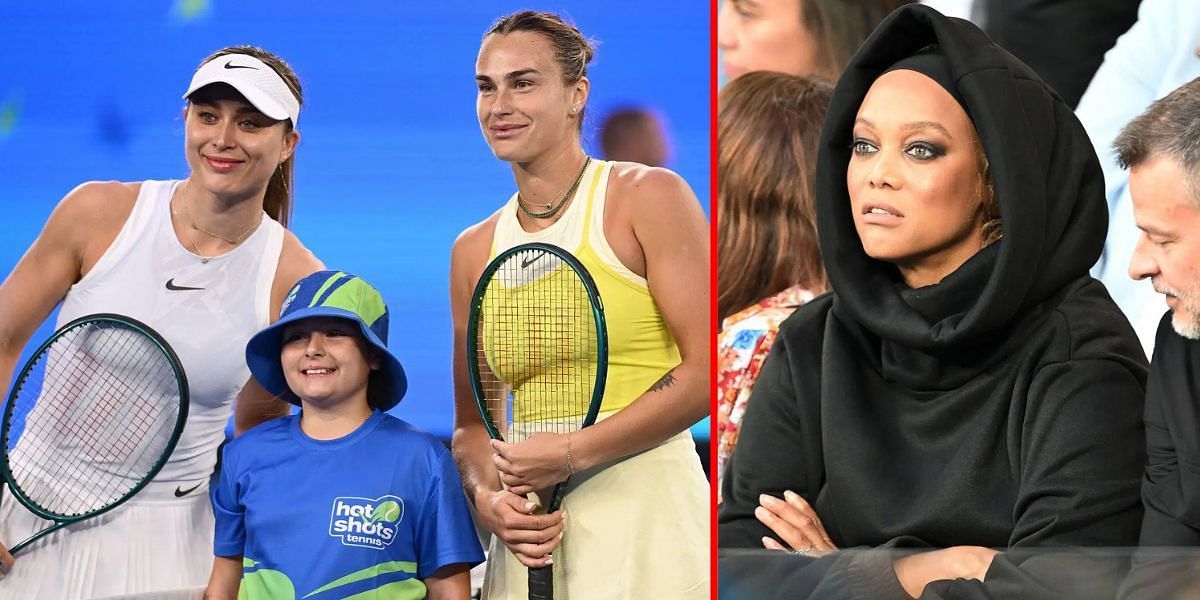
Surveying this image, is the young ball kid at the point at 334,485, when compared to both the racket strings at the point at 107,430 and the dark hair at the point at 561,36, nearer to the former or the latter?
the racket strings at the point at 107,430

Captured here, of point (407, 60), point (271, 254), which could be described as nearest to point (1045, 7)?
point (407, 60)

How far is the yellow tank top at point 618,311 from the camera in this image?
2.99 meters

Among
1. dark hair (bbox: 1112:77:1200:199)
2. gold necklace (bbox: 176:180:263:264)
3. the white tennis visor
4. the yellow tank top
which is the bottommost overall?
the yellow tank top

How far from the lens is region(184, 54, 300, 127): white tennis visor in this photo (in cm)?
303

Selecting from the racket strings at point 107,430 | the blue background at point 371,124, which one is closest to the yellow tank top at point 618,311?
the blue background at point 371,124

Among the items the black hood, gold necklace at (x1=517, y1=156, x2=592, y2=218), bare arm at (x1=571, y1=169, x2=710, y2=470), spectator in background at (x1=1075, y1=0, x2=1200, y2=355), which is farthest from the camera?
gold necklace at (x1=517, y1=156, x2=592, y2=218)

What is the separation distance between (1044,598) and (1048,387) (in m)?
0.47

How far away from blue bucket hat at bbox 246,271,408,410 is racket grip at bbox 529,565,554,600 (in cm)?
54

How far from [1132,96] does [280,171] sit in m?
2.04

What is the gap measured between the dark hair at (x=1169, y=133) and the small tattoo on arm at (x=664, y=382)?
3.72ft

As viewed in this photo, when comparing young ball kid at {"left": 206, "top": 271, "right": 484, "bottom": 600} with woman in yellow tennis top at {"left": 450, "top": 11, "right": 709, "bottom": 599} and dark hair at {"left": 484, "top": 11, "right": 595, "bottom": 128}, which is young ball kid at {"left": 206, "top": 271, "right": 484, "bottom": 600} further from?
dark hair at {"left": 484, "top": 11, "right": 595, "bottom": 128}

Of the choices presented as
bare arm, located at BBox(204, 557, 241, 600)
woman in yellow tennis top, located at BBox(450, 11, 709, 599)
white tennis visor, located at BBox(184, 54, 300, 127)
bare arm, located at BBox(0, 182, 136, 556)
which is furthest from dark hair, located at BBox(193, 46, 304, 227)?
bare arm, located at BBox(204, 557, 241, 600)

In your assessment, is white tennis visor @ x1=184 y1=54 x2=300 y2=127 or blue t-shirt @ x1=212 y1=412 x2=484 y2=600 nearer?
blue t-shirt @ x1=212 y1=412 x2=484 y2=600

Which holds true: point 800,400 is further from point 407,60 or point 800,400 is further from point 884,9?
point 407,60
